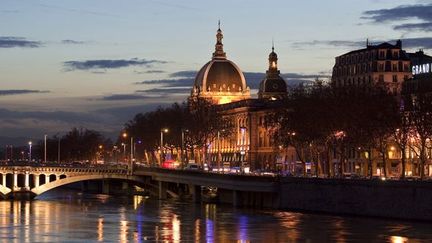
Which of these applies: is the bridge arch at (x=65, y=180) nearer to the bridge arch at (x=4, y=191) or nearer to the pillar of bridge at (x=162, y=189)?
the bridge arch at (x=4, y=191)

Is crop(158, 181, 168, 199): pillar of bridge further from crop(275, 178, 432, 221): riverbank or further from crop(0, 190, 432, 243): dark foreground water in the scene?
crop(275, 178, 432, 221): riverbank

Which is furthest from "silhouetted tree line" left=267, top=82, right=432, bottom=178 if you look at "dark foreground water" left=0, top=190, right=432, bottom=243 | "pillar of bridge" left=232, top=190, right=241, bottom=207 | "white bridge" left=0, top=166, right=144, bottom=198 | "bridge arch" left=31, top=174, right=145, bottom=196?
"white bridge" left=0, top=166, right=144, bottom=198

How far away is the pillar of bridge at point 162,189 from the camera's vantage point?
556ft

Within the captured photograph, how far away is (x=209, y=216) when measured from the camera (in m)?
124

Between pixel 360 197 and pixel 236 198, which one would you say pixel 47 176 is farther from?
pixel 360 197

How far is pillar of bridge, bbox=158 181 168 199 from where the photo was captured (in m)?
170

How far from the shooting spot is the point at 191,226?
362 ft

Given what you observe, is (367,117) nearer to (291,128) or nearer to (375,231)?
(291,128)

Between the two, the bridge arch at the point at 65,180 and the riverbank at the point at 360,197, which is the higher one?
the bridge arch at the point at 65,180

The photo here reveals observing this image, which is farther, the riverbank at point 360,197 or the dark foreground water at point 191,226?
the riverbank at point 360,197

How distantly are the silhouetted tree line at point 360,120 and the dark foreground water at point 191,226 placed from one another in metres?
15.9

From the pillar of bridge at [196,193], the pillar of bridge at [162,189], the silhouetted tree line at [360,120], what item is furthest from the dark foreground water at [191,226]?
the pillar of bridge at [162,189]

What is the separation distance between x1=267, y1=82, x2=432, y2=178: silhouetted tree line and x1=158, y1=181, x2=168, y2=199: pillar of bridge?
20.6 metres

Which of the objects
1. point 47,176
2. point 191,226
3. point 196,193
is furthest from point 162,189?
point 191,226
